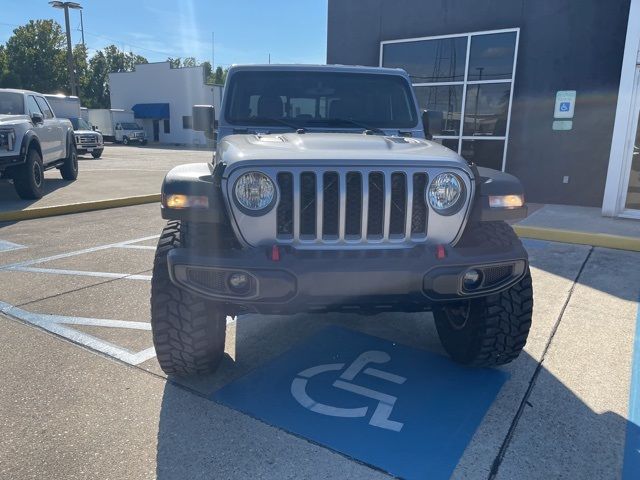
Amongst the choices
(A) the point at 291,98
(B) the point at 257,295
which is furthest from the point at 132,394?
(A) the point at 291,98

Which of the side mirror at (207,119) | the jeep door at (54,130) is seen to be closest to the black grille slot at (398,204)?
the side mirror at (207,119)

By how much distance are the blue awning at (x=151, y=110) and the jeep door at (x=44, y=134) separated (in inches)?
1268

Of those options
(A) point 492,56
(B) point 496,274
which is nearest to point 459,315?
(B) point 496,274

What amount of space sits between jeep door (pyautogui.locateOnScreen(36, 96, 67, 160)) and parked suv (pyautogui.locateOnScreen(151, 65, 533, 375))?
8747 millimetres

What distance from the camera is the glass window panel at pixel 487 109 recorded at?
9781 mm

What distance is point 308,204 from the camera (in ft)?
8.25

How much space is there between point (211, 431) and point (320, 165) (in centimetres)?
146

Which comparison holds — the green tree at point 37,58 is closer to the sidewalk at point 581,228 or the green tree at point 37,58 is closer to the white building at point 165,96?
the white building at point 165,96

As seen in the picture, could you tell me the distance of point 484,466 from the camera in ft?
7.42

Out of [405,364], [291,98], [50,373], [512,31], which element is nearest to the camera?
[50,373]

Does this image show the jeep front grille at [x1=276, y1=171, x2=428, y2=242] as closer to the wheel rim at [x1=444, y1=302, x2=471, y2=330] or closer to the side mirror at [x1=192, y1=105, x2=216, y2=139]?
the wheel rim at [x1=444, y1=302, x2=471, y2=330]

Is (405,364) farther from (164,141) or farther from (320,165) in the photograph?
(164,141)

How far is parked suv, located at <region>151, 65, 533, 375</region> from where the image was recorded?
2.36 metres

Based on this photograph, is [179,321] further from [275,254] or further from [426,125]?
[426,125]
